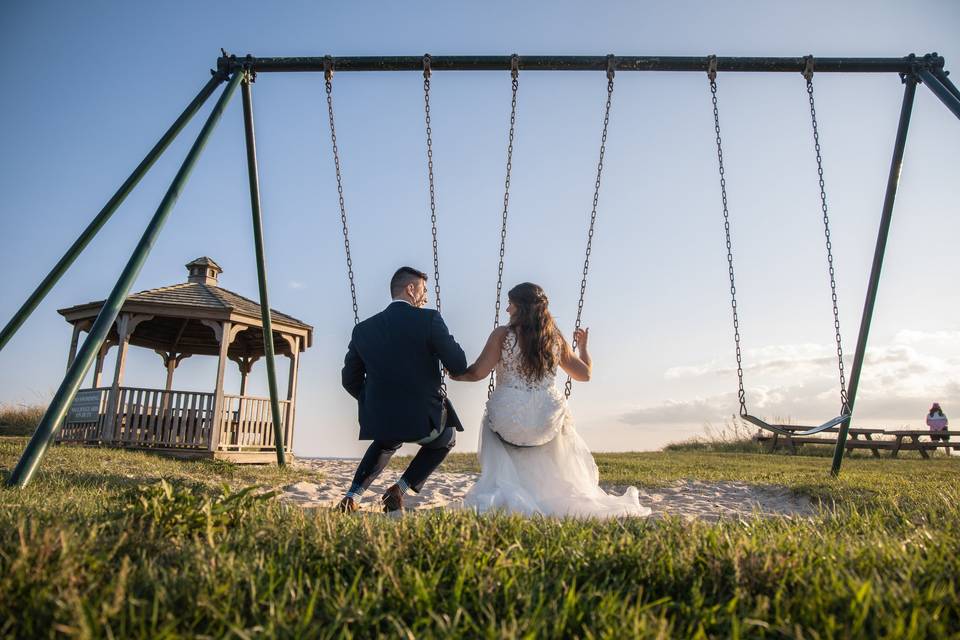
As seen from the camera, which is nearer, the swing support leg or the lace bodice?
the lace bodice

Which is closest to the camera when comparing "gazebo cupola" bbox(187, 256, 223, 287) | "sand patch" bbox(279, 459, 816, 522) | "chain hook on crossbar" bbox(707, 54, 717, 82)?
"chain hook on crossbar" bbox(707, 54, 717, 82)

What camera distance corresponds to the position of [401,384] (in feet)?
16.1

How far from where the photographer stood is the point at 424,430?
16.1 feet

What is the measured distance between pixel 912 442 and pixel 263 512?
20554 millimetres

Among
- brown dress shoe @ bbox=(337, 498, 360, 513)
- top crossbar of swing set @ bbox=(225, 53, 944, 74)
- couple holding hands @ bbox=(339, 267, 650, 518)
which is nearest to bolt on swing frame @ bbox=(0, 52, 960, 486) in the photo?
top crossbar of swing set @ bbox=(225, 53, 944, 74)

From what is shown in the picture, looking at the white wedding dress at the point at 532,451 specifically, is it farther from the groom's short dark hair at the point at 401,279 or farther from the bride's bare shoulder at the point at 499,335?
the groom's short dark hair at the point at 401,279

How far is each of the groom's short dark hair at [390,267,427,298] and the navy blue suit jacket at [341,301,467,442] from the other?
134mm

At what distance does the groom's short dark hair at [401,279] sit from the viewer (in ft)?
17.1

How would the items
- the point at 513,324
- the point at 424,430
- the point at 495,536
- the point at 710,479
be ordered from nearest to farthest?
the point at 495,536 → the point at 424,430 → the point at 513,324 → the point at 710,479

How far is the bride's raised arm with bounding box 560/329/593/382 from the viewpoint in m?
5.36

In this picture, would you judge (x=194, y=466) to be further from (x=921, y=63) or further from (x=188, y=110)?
(x=921, y=63)

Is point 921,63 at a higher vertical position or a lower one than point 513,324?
higher

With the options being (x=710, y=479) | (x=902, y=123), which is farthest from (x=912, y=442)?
(x=902, y=123)

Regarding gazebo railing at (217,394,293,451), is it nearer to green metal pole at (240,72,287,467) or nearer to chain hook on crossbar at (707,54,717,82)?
green metal pole at (240,72,287,467)
